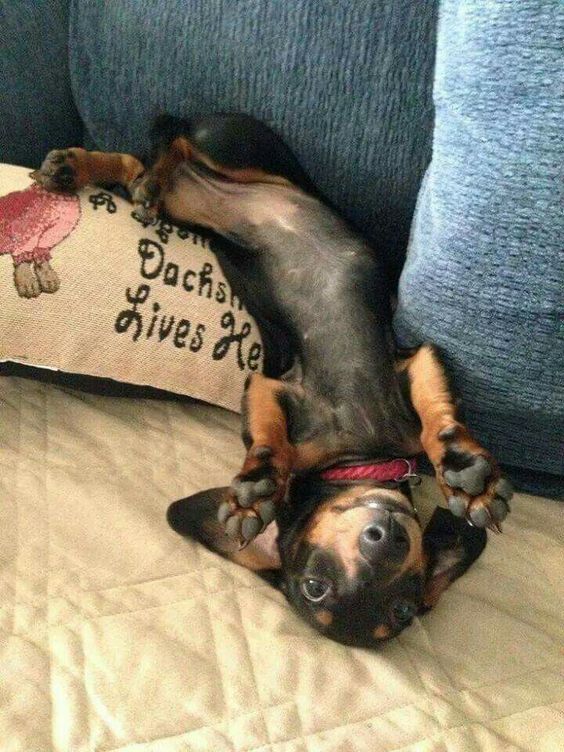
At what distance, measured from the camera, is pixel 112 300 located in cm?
136

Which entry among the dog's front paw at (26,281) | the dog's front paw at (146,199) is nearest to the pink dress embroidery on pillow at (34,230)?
the dog's front paw at (26,281)

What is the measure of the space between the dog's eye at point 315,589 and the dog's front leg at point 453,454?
0.24 meters

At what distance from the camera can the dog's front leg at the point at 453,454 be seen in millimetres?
1138

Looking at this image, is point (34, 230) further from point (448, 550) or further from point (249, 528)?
point (448, 550)

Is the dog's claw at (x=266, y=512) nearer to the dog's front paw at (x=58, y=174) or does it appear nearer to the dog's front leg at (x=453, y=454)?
the dog's front leg at (x=453, y=454)

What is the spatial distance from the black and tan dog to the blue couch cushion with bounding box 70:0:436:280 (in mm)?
62

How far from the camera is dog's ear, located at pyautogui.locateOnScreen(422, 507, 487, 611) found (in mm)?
1244

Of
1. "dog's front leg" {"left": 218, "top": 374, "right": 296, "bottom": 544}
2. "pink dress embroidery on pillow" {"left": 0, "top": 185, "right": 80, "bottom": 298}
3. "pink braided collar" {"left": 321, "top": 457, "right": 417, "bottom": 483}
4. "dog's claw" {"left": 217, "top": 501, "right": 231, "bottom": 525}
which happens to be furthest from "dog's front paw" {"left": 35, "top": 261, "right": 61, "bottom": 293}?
"pink braided collar" {"left": 321, "top": 457, "right": 417, "bottom": 483}

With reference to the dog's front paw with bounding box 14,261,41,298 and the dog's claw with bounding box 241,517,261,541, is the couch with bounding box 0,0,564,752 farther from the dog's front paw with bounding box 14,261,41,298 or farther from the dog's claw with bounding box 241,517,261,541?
the dog's front paw with bounding box 14,261,41,298

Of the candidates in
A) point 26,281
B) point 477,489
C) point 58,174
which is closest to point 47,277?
point 26,281

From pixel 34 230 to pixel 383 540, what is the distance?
0.84 meters

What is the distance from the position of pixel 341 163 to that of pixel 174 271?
412 millimetres

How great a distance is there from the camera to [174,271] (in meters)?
1.44

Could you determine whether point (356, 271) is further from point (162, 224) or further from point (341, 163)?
point (162, 224)
